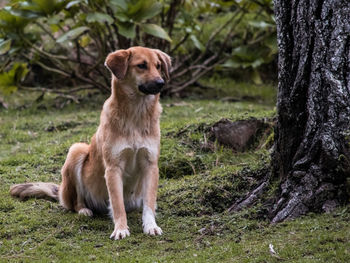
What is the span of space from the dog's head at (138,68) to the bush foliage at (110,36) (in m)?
3.12

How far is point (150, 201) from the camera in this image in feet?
16.6

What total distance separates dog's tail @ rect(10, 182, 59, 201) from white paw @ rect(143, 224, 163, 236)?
1480 mm

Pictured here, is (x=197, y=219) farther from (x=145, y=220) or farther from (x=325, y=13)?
(x=325, y=13)

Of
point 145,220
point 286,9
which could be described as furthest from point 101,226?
point 286,9

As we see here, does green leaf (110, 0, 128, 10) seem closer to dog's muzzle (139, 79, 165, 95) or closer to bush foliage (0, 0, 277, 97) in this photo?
bush foliage (0, 0, 277, 97)

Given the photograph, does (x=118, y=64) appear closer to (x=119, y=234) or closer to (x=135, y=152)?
(x=135, y=152)

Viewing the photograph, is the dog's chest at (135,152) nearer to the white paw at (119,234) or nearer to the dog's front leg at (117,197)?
the dog's front leg at (117,197)

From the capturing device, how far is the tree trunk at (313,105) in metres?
4.06

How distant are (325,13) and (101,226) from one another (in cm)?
275

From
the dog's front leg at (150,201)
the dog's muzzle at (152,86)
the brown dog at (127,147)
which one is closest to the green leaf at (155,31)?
the brown dog at (127,147)

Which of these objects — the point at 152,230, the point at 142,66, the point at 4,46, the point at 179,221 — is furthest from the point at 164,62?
the point at 4,46

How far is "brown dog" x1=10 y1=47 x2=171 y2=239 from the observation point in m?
5.07

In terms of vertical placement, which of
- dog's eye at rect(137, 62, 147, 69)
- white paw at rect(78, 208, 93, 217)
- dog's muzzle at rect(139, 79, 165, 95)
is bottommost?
white paw at rect(78, 208, 93, 217)

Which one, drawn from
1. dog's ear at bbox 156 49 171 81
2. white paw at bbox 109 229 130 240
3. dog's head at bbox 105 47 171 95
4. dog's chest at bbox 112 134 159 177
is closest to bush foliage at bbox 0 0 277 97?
dog's ear at bbox 156 49 171 81
